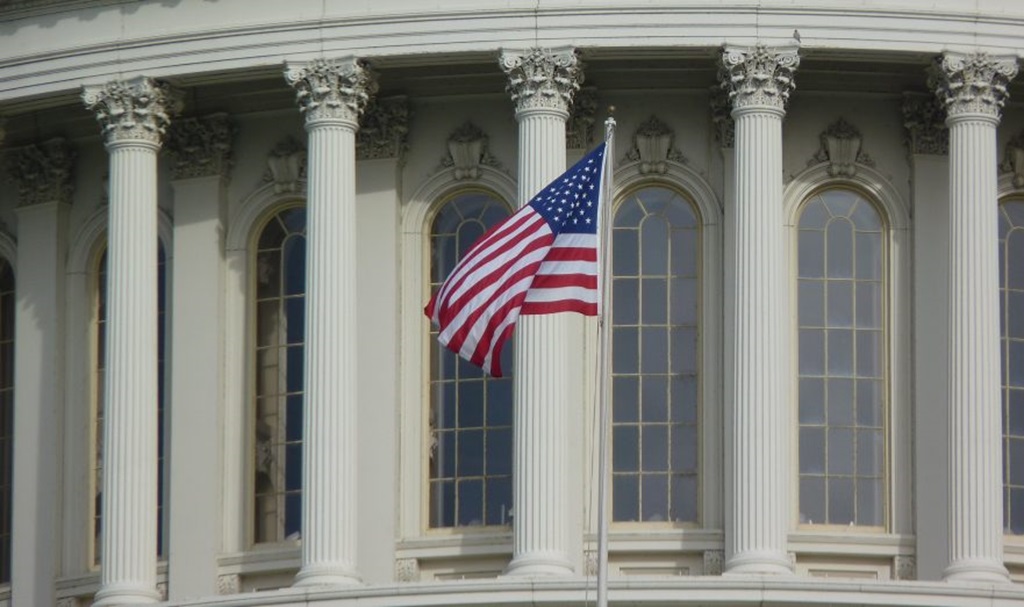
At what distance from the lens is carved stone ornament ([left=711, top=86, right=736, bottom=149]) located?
67.8 m

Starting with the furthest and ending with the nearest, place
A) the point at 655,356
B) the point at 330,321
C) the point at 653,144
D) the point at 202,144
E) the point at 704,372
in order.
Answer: the point at 202,144, the point at 653,144, the point at 655,356, the point at 704,372, the point at 330,321

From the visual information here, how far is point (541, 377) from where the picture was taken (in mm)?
65250

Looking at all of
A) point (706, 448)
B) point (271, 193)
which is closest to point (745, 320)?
point (706, 448)

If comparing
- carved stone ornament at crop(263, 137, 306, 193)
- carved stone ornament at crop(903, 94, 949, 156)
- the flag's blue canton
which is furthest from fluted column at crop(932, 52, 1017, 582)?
carved stone ornament at crop(263, 137, 306, 193)

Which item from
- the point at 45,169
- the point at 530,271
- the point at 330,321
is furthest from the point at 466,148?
the point at 530,271

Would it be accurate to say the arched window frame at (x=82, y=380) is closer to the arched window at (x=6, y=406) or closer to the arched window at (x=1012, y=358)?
the arched window at (x=6, y=406)

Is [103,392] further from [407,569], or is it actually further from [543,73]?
[543,73]

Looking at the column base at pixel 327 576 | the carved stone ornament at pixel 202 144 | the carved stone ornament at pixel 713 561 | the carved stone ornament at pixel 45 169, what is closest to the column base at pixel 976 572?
the carved stone ornament at pixel 713 561

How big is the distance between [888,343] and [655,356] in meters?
3.60

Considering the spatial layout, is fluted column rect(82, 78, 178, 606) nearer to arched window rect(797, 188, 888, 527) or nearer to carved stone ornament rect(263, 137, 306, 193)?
carved stone ornament rect(263, 137, 306, 193)

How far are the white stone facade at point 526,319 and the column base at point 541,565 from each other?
60mm

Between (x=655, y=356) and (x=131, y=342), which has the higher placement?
(x=131, y=342)

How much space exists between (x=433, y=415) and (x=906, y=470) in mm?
7353

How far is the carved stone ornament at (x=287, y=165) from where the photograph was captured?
228ft
